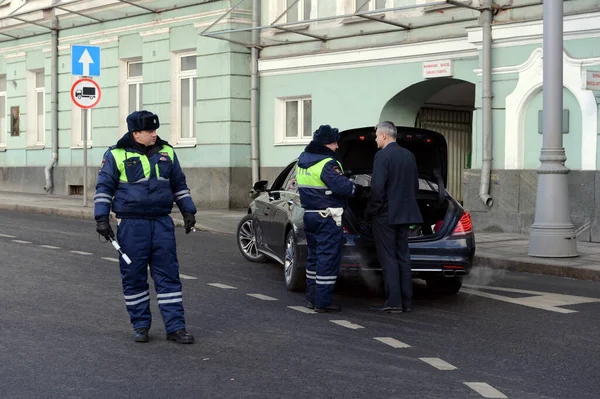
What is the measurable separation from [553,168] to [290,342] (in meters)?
6.89

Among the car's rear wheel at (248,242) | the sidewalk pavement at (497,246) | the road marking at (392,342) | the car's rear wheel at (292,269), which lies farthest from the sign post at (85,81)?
the road marking at (392,342)

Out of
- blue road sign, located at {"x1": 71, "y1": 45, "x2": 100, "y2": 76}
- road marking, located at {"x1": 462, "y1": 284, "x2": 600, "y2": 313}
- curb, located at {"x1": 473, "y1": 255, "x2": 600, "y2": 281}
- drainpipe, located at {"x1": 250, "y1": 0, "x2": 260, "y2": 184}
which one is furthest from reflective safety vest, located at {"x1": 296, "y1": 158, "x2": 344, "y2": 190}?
blue road sign, located at {"x1": 71, "y1": 45, "x2": 100, "y2": 76}

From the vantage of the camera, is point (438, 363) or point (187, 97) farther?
point (187, 97)

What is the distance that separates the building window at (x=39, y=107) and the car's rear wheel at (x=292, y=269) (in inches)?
794

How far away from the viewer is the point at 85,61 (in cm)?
2278

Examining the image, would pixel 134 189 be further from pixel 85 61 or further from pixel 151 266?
pixel 85 61

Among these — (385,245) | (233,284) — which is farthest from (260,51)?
(385,245)

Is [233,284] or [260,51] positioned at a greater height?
[260,51]

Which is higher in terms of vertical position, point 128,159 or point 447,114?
point 447,114

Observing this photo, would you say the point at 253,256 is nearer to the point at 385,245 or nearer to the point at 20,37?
the point at 385,245

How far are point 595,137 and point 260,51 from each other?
8.85m

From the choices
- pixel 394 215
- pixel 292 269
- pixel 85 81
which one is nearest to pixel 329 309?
pixel 394 215

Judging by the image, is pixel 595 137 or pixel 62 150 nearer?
pixel 595 137

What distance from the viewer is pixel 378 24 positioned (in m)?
20.3
